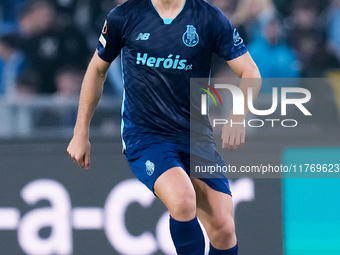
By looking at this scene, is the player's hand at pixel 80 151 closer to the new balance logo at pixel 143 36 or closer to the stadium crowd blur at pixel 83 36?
the new balance logo at pixel 143 36

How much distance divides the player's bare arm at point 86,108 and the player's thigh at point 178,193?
592 millimetres

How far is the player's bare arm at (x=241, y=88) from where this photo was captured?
400cm

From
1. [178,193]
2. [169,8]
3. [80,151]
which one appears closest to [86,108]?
[80,151]

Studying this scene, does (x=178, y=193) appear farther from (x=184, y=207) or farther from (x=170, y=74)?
(x=170, y=74)

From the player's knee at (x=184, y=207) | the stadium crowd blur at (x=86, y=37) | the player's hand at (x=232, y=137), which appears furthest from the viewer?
the stadium crowd blur at (x=86, y=37)

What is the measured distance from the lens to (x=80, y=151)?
4.30m

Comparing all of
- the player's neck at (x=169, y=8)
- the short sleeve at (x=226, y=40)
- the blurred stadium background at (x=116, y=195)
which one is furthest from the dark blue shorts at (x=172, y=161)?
the blurred stadium background at (x=116, y=195)

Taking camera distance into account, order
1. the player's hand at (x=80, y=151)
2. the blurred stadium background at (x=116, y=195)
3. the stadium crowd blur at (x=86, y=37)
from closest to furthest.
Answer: the player's hand at (x=80, y=151), the blurred stadium background at (x=116, y=195), the stadium crowd blur at (x=86, y=37)

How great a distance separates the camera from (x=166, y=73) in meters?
4.16

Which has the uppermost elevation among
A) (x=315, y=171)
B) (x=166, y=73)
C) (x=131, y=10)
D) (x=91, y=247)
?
(x=131, y=10)

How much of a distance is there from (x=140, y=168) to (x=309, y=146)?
Answer: 1.85 meters

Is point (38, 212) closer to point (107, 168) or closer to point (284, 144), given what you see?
point (107, 168)

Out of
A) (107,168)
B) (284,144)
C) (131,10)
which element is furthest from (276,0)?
(131,10)

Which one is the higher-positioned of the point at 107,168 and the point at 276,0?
the point at 276,0
